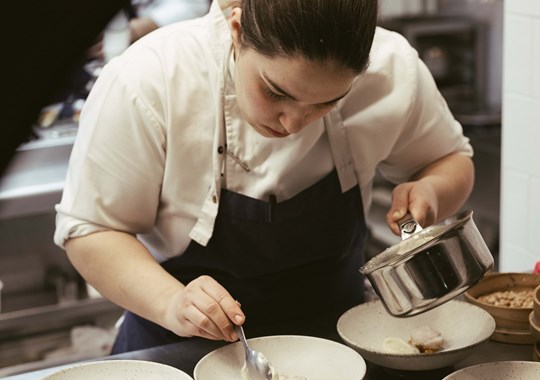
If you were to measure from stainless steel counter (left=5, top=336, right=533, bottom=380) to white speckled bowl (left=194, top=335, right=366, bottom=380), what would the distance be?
55mm

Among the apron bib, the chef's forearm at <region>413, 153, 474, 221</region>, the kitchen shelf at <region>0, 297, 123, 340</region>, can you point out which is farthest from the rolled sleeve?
the kitchen shelf at <region>0, 297, 123, 340</region>

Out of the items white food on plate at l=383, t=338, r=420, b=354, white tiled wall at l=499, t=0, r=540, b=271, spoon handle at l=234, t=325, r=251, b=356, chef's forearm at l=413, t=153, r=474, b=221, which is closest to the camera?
spoon handle at l=234, t=325, r=251, b=356

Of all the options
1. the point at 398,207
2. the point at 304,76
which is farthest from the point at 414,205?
the point at 304,76

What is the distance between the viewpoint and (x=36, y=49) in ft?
0.55

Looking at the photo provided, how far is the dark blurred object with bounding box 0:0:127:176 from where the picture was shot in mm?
164

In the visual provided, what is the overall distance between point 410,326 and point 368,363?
6.3 inches

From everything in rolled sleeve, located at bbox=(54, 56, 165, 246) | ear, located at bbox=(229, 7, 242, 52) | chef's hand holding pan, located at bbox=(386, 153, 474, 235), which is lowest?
chef's hand holding pan, located at bbox=(386, 153, 474, 235)

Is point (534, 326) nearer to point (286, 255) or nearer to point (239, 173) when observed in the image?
point (286, 255)

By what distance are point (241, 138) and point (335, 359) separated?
0.45m

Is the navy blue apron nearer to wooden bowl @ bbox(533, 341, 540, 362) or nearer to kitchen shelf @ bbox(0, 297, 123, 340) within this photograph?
wooden bowl @ bbox(533, 341, 540, 362)

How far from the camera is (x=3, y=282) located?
2832 millimetres

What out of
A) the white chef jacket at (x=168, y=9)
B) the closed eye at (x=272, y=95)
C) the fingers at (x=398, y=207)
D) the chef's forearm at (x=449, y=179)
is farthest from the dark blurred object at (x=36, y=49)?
the white chef jacket at (x=168, y=9)

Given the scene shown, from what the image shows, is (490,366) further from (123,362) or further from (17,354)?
(17,354)

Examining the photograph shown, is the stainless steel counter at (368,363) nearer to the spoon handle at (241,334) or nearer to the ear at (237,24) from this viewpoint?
the spoon handle at (241,334)
